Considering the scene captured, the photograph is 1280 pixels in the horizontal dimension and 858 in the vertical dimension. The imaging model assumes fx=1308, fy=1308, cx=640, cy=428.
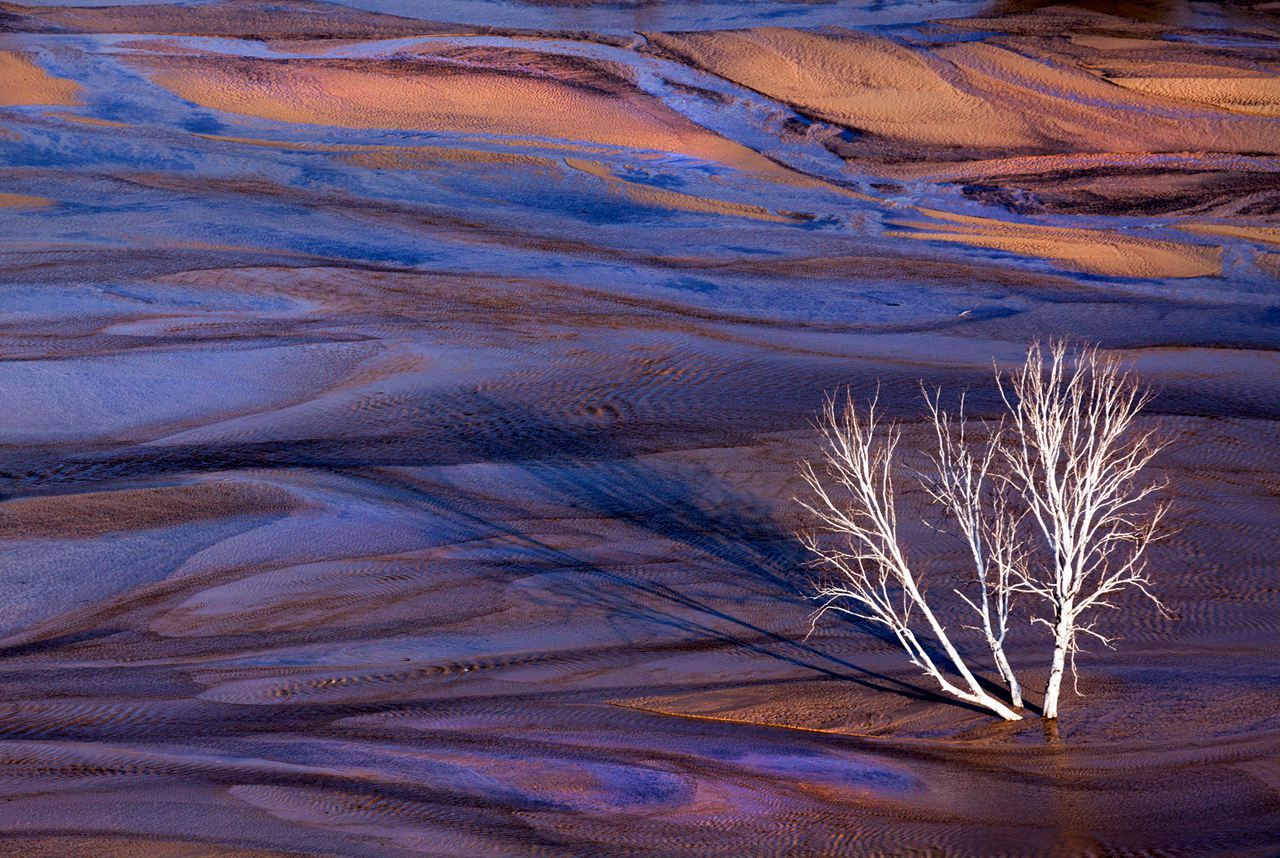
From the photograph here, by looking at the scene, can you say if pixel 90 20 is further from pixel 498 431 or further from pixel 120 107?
pixel 498 431

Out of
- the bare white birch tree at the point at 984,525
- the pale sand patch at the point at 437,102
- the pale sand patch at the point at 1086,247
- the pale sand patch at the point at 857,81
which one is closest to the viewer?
the bare white birch tree at the point at 984,525

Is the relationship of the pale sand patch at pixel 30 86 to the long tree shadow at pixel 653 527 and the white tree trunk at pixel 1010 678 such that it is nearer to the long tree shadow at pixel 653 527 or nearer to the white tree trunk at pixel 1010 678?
the long tree shadow at pixel 653 527

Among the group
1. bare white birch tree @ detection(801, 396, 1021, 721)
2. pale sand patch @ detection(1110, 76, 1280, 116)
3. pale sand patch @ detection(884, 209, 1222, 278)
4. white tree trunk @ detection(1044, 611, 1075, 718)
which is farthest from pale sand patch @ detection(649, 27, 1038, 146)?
white tree trunk @ detection(1044, 611, 1075, 718)

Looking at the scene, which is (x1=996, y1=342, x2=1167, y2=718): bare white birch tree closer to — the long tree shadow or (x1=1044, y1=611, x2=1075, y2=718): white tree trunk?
(x1=1044, y1=611, x2=1075, y2=718): white tree trunk

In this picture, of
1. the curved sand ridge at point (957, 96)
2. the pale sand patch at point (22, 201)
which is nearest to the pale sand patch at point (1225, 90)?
the curved sand ridge at point (957, 96)

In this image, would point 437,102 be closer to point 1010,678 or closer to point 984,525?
point 984,525

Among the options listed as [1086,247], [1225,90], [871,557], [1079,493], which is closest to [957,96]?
[1225,90]

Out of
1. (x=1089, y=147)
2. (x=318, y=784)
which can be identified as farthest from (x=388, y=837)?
(x=1089, y=147)
